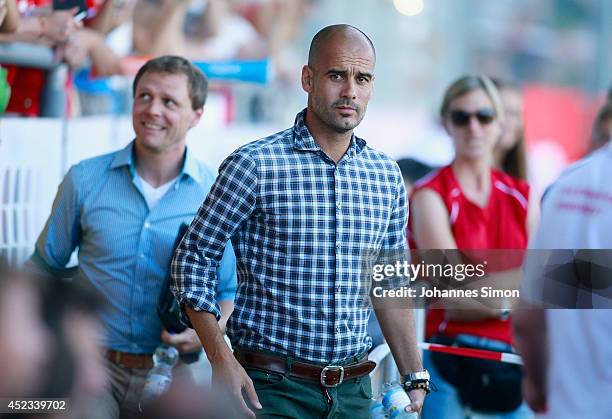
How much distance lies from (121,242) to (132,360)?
39cm

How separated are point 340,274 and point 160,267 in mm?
813

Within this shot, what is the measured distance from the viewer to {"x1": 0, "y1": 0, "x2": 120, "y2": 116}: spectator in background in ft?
13.1

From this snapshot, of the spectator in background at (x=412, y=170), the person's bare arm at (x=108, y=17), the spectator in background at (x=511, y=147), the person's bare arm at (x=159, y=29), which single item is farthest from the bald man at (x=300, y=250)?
the person's bare arm at (x=159, y=29)

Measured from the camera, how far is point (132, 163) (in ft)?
12.1

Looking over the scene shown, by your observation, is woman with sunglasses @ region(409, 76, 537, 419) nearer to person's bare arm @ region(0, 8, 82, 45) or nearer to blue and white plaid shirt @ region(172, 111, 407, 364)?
blue and white plaid shirt @ region(172, 111, 407, 364)

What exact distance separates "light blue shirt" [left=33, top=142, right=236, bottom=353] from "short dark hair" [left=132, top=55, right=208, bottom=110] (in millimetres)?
302

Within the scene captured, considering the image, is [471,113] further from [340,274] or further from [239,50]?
[239,50]

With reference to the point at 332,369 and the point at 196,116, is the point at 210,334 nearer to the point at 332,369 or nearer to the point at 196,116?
the point at 332,369

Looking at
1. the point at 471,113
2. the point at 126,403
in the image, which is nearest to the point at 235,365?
the point at 126,403

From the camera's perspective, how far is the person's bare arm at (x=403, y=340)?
10.7 feet

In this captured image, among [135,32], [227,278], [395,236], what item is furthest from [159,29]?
[395,236]

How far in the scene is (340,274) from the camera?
3025mm

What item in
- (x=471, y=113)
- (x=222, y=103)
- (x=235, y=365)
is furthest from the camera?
(x=222, y=103)

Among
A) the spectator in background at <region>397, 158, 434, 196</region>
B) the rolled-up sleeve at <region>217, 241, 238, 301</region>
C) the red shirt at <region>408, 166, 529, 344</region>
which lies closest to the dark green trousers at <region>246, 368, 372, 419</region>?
the rolled-up sleeve at <region>217, 241, 238, 301</region>
